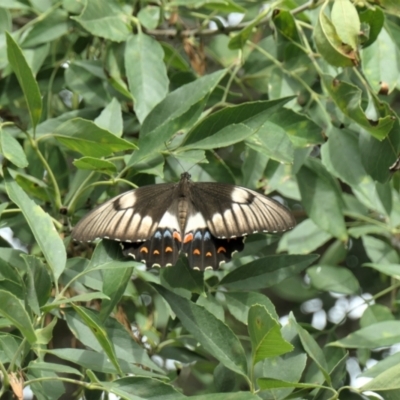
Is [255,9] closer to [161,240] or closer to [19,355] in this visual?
[161,240]

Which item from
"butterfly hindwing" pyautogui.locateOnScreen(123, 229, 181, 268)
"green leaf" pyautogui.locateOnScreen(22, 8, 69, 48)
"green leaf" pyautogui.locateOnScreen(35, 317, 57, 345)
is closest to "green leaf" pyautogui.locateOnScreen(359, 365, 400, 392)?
"butterfly hindwing" pyautogui.locateOnScreen(123, 229, 181, 268)

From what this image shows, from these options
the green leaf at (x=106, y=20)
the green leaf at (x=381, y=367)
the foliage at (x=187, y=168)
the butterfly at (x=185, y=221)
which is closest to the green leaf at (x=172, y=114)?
the foliage at (x=187, y=168)

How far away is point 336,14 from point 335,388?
2.01ft

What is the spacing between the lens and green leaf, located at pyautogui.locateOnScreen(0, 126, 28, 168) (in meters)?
1.40

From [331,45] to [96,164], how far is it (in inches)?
17.2

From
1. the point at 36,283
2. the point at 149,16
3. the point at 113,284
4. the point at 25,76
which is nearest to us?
the point at 36,283

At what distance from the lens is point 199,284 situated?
142 cm

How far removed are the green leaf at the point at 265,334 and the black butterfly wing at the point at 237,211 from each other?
0.34 meters

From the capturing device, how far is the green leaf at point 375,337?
1.44m

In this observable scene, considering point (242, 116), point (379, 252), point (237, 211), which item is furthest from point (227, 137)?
point (379, 252)

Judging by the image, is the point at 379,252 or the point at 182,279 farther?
the point at 379,252

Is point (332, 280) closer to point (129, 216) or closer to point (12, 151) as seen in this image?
point (129, 216)

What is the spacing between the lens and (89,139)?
1.46 meters

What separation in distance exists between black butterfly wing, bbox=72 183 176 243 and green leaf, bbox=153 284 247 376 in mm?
161
